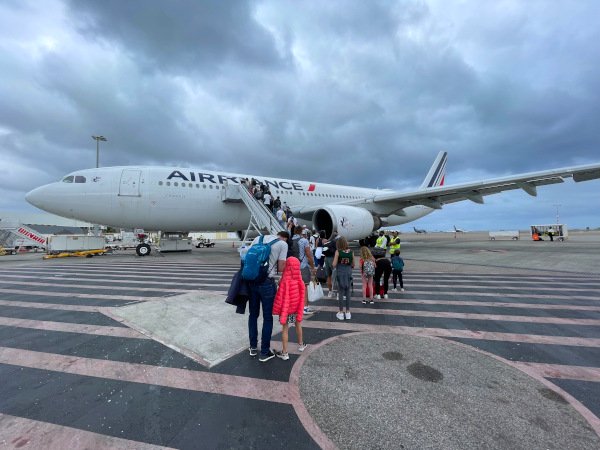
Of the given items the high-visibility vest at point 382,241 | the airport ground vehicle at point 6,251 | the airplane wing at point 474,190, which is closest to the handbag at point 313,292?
the high-visibility vest at point 382,241

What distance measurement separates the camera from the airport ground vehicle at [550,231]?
114ft

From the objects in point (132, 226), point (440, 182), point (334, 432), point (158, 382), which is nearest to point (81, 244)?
point (132, 226)

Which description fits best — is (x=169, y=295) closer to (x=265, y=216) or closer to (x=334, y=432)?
(x=334, y=432)

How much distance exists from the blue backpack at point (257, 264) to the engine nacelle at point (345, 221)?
35.0 feet

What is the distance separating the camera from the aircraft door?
14.3m

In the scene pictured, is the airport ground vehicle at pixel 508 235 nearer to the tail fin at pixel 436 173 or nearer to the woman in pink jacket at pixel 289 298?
the tail fin at pixel 436 173

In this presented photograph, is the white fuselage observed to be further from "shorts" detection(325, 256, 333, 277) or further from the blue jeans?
the blue jeans

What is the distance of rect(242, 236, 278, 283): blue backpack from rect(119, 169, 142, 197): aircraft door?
1359cm

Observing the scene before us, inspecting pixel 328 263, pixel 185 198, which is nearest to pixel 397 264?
pixel 328 263

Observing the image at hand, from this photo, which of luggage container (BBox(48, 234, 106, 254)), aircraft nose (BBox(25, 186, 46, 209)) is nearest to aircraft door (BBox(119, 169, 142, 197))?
aircraft nose (BBox(25, 186, 46, 209))

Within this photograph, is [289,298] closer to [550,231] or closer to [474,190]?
[474,190]

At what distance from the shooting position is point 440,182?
3009cm

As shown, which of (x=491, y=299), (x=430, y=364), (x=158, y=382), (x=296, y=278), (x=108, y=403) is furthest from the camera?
(x=491, y=299)

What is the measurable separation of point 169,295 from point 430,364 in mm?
6079
